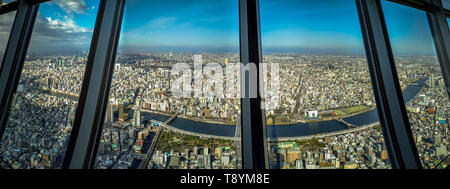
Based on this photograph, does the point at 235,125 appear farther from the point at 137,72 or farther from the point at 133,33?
the point at 133,33

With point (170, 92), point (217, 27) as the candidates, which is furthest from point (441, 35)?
point (170, 92)

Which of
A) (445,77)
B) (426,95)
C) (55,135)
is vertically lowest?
(55,135)

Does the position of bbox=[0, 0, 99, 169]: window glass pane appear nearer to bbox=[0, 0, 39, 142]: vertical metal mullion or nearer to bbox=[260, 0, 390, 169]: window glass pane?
bbox=[0, 0, 39, 142]: vertical metal mullion

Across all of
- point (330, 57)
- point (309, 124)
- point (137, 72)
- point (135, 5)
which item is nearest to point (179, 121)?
point (137, 72)

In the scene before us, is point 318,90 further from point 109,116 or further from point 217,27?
point 109,116

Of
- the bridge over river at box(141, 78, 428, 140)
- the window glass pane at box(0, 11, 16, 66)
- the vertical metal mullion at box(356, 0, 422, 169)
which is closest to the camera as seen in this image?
the vertical metal mullion at box(356, 0, 422, 169)

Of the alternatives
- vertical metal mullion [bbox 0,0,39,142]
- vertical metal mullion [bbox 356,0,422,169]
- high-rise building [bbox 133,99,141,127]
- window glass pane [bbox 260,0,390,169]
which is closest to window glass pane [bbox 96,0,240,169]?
high-rise building [bbox 133,99,141,127]

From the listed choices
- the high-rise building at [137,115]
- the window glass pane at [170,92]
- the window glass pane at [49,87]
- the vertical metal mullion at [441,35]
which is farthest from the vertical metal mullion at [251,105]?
the vertical metal mullion at [441,35]
